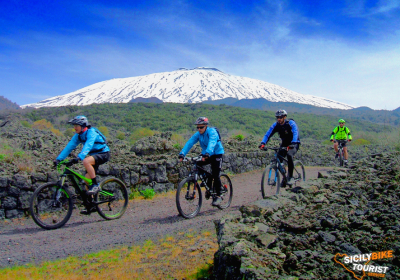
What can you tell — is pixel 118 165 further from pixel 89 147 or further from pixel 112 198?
pixel 89 147

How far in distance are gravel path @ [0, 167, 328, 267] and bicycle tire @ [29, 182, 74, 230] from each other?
17 cm

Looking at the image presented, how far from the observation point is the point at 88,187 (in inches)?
223

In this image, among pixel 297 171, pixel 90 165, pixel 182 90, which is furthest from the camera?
pixel 182 90

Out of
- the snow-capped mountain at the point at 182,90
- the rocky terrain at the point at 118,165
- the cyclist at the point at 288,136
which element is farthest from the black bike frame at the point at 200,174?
the snow-capped mountain at the point at 182,90

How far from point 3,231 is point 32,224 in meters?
0.50

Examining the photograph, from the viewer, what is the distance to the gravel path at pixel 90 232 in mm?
4324

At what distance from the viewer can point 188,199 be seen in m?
5.82

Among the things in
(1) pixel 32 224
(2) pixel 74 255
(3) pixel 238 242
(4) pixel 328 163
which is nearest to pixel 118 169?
(1) pixel 32 224

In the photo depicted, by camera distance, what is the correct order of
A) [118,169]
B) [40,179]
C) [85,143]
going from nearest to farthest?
[85,143] < [40,179] < [118,169]

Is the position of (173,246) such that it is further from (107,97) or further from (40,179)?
(107,97)

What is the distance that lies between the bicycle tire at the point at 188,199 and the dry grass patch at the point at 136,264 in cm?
131

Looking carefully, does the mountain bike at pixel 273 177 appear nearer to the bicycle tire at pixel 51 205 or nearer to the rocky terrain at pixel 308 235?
the rocky terrain at pixel 308 235

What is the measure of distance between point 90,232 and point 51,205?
0.86 metres

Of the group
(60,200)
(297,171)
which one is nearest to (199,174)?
(60,200)
